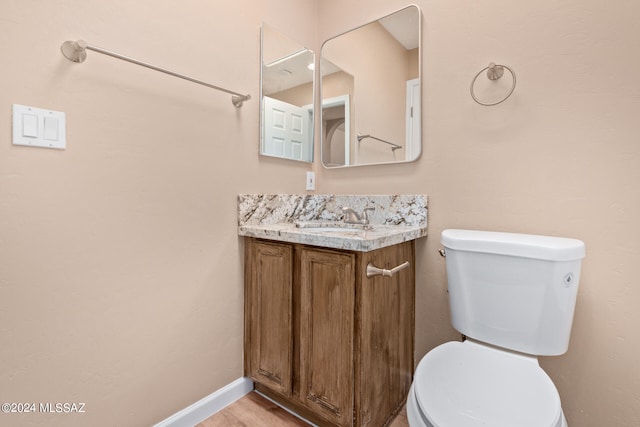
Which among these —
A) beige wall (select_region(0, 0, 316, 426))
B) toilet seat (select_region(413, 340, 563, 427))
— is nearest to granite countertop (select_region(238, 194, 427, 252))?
beige wall (select_region(0, 0, 316, 426))

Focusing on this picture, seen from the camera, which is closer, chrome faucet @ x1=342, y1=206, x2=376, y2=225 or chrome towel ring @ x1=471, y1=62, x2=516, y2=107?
chrome towel ring @ x1=471, y1=62, x2=516, y2=107

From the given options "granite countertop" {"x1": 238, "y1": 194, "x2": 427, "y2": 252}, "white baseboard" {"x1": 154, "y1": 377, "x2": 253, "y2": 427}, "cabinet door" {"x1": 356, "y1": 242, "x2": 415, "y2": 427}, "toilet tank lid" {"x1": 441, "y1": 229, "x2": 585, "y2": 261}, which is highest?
"granite countertop" {"x1": 238, "y1": 194, "x2": 427, "y2": 252}

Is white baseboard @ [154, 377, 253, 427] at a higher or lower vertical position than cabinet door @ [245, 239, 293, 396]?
lower

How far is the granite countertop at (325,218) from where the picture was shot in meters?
1.17

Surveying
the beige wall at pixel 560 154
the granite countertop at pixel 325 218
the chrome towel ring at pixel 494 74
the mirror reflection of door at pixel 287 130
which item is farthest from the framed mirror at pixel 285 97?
the chrome towel ring at pixel 494 74

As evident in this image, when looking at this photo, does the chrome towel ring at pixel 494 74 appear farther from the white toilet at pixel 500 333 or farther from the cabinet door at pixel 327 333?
the cabinet door at pixel 327 333

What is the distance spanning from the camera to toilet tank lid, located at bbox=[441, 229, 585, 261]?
93 cm

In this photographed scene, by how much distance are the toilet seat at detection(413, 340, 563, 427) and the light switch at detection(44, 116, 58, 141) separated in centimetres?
133

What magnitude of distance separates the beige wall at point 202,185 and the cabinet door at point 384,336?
12 cm

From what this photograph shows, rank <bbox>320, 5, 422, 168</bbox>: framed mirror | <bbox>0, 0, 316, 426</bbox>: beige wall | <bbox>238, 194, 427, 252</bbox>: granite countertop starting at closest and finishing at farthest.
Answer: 1. <bbox>0, 0, 316, 426</bbox>: beige wall
2. <bbox>238, 194, 427, 252</bbox>: granite countertop
3. <bbox>320, 5, 422, 168</bbox>: framed mirror

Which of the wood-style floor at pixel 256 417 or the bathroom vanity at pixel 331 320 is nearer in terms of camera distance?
the bathroom vanity at pixel 331 320

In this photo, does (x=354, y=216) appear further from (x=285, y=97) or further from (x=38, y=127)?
(x=38, y=127)

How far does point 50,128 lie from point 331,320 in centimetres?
111

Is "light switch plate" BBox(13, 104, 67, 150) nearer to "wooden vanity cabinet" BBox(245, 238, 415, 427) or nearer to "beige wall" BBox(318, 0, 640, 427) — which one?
"wooden vanity cabinet" BBox(245, 238, 415, 427)
